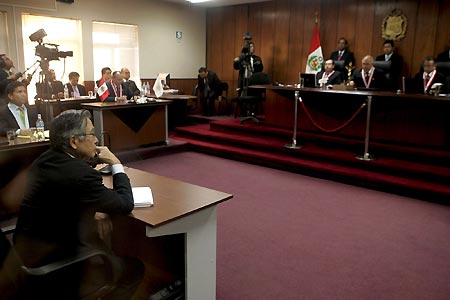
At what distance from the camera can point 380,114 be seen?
541 centimetres

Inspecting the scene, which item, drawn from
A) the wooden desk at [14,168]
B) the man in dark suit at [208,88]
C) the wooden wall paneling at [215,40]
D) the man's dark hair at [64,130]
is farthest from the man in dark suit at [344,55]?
the man's dark hair at [64,130]

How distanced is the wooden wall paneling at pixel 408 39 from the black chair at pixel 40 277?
6885 millimetres

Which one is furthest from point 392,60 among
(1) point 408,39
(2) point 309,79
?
(2) point 309,79

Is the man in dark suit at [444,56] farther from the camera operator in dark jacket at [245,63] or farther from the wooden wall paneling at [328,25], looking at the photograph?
the camera operator in dark jacket at [245,63]

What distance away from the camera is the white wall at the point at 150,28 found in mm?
6982

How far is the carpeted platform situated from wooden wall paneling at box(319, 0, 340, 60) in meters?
2.34

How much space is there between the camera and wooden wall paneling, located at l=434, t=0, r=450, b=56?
6.49 meters

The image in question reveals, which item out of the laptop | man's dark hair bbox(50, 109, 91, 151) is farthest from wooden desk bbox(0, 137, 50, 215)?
the laptop

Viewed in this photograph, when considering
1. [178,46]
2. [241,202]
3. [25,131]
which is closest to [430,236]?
[241,202]

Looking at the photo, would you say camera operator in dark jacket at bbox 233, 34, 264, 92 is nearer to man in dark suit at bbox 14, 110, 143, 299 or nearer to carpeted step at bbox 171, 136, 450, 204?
carpeted step at bbox 171, 136, 450, 204

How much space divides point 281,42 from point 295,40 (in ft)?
1.20

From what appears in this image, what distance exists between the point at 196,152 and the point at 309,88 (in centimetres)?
217

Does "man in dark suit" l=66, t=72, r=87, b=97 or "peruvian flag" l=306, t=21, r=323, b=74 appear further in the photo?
"peruvian flag" l=306, t=21, r=323, b=74

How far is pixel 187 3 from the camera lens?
9352 mm
